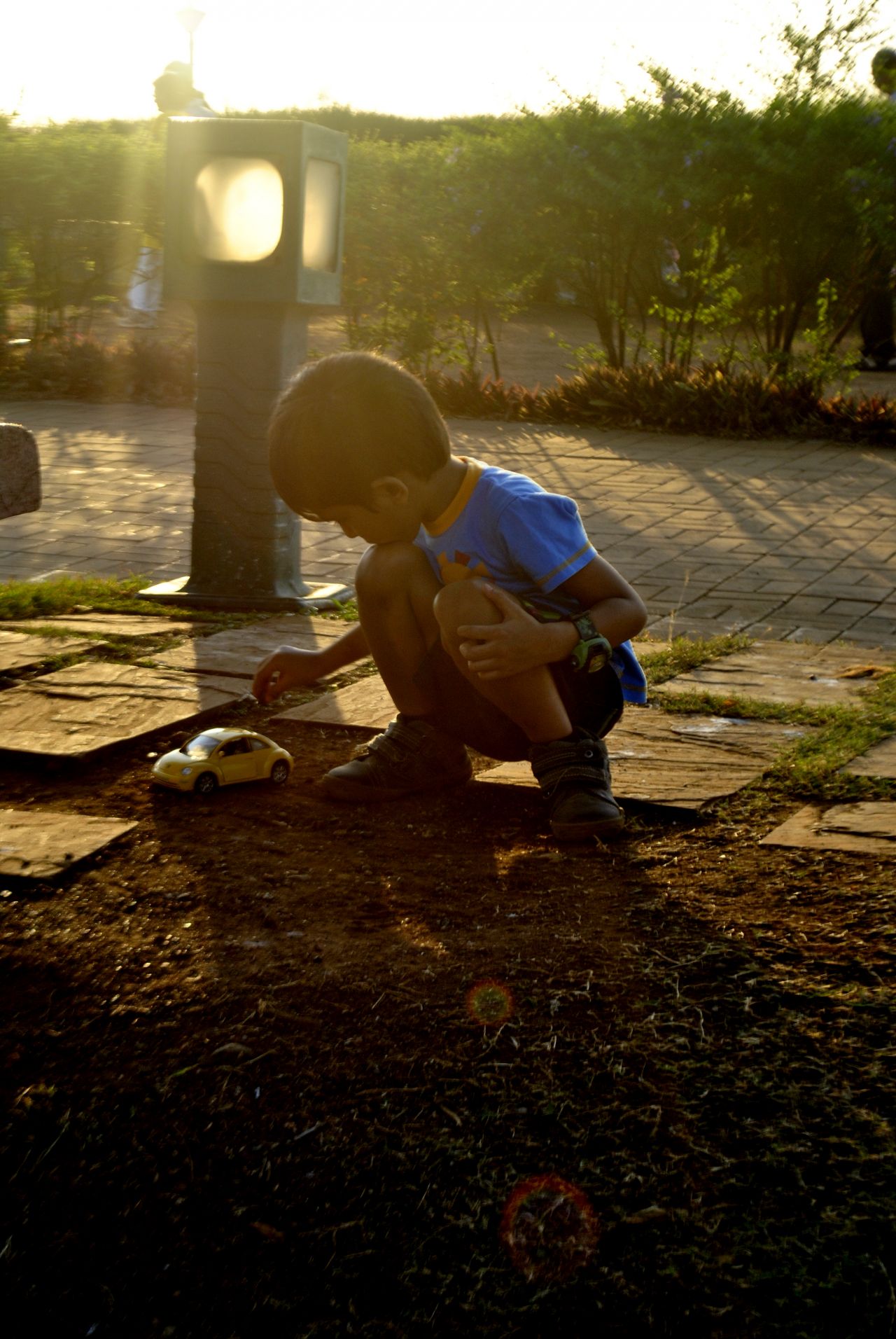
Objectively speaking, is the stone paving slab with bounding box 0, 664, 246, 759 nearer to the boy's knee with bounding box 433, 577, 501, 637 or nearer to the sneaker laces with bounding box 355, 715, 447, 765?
the sneaker laces with bounding box 355, 715, 447, 765

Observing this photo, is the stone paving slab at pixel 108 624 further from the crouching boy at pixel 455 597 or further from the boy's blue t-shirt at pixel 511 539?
the boy's blue t-shirt at pixel 511 539

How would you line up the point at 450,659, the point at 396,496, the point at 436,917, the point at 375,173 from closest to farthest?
the point at 436,917 → the point at 396,496 → the point at 450,659 → the point at 375,173

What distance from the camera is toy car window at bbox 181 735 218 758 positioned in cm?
289

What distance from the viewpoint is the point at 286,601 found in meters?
4.95

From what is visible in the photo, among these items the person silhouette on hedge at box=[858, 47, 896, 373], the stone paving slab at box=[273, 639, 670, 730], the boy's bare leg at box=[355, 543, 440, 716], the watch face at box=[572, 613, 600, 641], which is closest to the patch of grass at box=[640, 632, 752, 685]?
the stone paving slab at box=[273, 639, 670, 730]

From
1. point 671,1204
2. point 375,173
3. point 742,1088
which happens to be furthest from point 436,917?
point 375,173

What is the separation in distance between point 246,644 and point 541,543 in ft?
5.81

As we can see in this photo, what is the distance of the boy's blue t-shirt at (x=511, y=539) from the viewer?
2.70 m

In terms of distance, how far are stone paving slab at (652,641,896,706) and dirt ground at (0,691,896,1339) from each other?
128 cm

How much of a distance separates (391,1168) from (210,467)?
3717mm

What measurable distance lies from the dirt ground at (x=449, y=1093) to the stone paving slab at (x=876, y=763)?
53 cm

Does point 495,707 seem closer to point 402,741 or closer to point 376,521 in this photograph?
point 402,741

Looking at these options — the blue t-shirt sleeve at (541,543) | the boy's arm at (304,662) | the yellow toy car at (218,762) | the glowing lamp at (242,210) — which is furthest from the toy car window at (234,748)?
the glowing lamp at (242,210)

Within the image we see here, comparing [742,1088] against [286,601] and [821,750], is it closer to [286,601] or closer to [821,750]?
[821,750]
